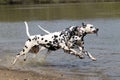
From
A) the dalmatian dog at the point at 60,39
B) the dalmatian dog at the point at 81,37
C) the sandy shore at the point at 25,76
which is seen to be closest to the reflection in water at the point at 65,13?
the dalmatian dog at the point at 60,39

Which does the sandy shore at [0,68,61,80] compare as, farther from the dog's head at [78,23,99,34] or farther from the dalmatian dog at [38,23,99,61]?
the dog's head at [78,23,99,34]

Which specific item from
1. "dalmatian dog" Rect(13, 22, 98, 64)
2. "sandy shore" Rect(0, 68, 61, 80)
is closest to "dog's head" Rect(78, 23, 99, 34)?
"dalmatian dog" Rect(13, 22, 98, 64)

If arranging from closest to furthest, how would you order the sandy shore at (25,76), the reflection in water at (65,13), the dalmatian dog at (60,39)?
the sandy shore at (25,76) → the dalmatian dog at (60,39) → the reflection in water at (65,13)

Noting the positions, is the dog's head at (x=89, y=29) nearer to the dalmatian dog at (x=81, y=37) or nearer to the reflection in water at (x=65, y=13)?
the dalmatian dog at (x=81, y=37)

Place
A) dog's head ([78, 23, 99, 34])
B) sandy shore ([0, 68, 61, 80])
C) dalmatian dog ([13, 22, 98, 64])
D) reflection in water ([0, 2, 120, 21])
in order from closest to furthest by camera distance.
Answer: sandy shore ([0, 68, 61, 80]) → dog's head ([78, 23, 99, 34]) → dalmatian dog ([13, 22, 98, 64]) → reflection in water ([0, 2, 120, 21])

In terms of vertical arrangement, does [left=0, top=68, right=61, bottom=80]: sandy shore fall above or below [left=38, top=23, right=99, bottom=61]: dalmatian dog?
below

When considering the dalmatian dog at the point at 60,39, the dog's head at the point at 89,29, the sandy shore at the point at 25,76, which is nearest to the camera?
the sandy shore at the point at 25,76

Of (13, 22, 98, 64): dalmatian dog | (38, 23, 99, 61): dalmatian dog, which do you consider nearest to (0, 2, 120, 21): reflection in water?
(13, 22, 98, 64): dalmatian dog

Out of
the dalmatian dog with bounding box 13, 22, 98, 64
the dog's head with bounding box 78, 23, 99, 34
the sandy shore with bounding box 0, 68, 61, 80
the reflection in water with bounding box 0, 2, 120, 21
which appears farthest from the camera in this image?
the reflection in water with bounding box 0, 2, 120, 21

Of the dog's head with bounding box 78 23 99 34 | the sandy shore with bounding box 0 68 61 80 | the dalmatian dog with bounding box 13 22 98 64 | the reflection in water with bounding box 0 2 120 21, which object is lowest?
the reflection in water with bounding box 0 2 120 21

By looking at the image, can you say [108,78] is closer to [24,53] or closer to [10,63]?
[24,53]

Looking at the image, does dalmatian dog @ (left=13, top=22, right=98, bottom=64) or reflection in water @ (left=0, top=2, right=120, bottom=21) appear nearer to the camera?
dalmatian dog @ (left=13, top=22, right=98, bottom=64)

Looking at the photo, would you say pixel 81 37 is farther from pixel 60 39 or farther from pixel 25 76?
pixel 25 76

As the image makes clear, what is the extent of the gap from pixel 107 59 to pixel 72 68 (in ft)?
7.00
